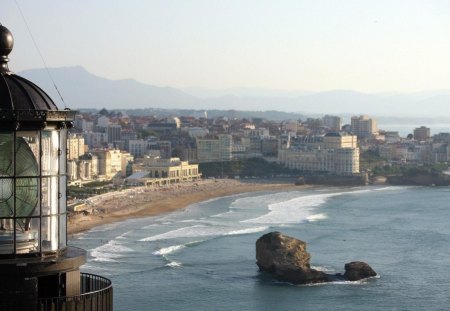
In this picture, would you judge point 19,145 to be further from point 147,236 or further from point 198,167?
point 198,167

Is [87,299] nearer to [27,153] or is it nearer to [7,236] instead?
[7,236]

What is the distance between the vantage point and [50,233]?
347cm

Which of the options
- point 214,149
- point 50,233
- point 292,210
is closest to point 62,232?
point 50,233

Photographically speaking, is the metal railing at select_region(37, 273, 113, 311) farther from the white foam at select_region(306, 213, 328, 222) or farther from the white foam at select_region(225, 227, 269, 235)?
the white foam at select_region(306, 213, 328, 222)

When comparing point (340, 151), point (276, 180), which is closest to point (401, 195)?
point (276, 180)

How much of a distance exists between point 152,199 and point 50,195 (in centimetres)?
4988

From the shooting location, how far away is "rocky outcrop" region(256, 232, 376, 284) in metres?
24.9

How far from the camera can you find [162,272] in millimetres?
25875

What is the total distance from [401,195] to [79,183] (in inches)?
806

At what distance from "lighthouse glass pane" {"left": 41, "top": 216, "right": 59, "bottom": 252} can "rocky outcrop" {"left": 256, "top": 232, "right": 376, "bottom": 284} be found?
21.6 m

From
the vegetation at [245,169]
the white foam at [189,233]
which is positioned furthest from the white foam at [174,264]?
the vegetation at [245,169]

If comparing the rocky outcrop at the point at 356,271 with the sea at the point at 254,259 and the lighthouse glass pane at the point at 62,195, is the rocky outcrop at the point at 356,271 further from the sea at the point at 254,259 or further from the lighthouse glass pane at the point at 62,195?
the lighthouse glass pane at the point at 62,195

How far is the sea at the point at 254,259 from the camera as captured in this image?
22688mm

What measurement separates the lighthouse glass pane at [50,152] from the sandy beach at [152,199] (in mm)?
32221
